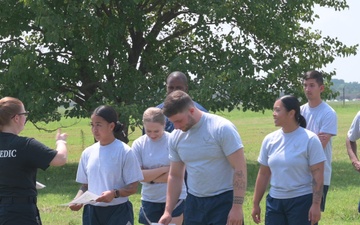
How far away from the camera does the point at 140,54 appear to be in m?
24.1

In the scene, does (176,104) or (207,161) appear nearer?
(176,104)

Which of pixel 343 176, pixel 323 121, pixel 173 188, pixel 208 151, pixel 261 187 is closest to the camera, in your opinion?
pixel 208 151

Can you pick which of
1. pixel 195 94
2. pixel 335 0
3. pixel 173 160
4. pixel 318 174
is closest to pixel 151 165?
pixel 173 160

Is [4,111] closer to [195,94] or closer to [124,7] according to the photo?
[195,94]

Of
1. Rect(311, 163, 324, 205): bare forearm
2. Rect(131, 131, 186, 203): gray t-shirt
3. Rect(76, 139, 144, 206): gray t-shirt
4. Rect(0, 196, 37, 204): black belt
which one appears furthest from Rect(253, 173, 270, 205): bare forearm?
Rect(0, 196, 37, 204): black belt

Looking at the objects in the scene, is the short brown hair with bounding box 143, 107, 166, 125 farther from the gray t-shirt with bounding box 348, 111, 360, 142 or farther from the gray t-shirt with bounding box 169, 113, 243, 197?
the gray t-shirt with bounding box 348, 111, 360, 142

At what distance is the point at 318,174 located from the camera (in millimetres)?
7699

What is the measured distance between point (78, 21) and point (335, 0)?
26.5 ft

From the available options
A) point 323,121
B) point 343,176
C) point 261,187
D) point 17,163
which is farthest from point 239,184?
point 343,176

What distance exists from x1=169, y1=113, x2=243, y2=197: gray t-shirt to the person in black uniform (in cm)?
100

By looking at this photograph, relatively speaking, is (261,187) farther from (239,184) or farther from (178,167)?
(239,184)

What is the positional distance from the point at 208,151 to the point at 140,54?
1715 cm

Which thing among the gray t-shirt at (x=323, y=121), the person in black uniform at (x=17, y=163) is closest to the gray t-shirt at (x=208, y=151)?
the person in black uniform at (x=17, y=163)

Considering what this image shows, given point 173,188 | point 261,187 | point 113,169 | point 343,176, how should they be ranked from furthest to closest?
point 343,176 → point 261,187 → point 113,169 → point 173,188
